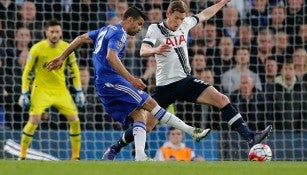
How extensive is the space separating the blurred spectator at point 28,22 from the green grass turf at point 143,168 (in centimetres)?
602

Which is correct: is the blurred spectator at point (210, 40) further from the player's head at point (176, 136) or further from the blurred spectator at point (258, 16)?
the player's head at point (176, 136)

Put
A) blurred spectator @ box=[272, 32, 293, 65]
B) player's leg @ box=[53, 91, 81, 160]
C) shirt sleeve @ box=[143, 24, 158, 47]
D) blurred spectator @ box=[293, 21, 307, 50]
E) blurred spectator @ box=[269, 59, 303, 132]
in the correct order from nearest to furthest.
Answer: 1. shirt sleeve @ box=[143, 24, 158, 47]
2. player's leg @ box=[53, 91, 81, 160]
3. blurred spectator @ box=[269, 59, 303, 132]
4. blurred spectator @ box=[272, 32, 293, 65]
5. blurred spectator @ box=[293, 21, 307, 50]

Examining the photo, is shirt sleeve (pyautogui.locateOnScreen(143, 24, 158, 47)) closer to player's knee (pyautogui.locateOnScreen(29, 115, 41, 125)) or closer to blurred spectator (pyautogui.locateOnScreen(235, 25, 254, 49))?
player's knee (pyautogui.locateOnScreen(29, 115, 41, 125))

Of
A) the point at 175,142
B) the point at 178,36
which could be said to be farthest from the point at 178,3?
the point at 175,142

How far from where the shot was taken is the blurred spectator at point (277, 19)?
14.9m

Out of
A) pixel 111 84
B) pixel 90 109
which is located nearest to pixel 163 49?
pixel 111 84

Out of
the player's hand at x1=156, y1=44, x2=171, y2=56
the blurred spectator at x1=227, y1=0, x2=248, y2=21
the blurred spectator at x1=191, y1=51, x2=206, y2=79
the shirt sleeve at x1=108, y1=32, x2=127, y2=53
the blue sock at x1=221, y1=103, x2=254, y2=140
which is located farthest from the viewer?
the blurred spectator at x1=227, y1=0, x2=248, y2=21

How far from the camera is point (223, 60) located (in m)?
14.5

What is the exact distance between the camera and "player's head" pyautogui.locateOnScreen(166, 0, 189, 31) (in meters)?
10.6

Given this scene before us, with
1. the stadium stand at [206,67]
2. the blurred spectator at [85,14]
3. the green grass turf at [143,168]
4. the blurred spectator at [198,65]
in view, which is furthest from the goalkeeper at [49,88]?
the green grass turf at [143,168]

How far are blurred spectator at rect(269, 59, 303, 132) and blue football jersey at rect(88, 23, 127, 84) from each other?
4772 millimetres

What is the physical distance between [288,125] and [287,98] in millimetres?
396

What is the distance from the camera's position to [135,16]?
32.9ft

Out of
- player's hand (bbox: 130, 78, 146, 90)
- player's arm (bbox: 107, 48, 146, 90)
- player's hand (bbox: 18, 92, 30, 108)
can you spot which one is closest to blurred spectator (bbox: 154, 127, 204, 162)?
player's hand (bbox: 18, 92, 30, 108)
